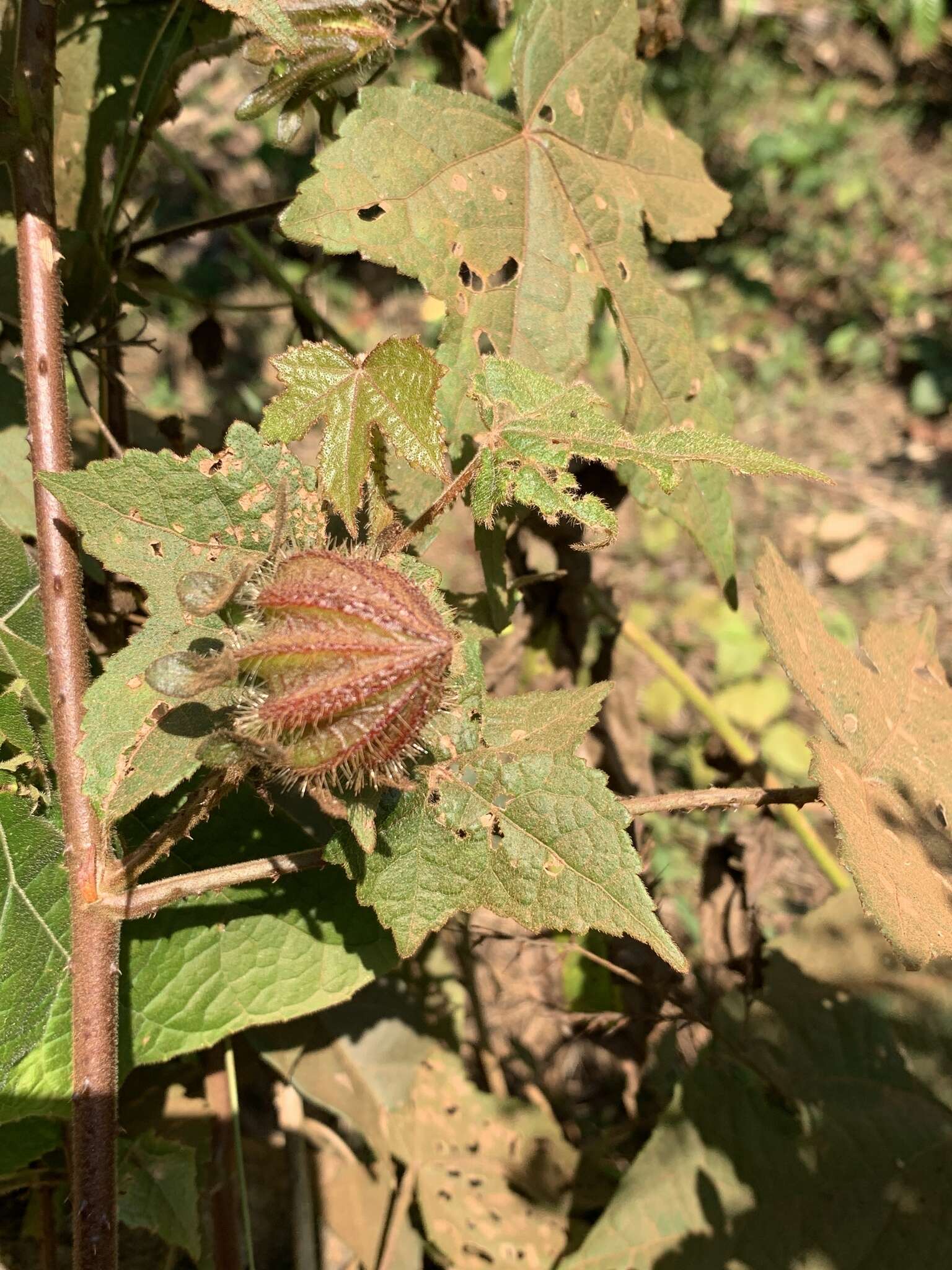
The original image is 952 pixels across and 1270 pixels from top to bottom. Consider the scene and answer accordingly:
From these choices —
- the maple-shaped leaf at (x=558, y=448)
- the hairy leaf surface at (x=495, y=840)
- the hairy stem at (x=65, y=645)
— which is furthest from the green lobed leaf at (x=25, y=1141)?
the maple-shaped leaf at (x=558, y=448)

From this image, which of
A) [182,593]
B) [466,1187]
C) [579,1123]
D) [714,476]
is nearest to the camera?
[182,593]

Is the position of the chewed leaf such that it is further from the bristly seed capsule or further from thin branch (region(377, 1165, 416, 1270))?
thin branch (region(377, 1165, 416, 1270))

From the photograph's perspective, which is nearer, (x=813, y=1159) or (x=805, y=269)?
(x=813, y=1159)

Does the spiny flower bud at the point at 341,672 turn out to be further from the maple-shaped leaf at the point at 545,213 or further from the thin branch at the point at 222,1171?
the thin branch at the point at 222,1171

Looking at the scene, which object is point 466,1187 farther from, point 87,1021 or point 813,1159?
point 87,1021

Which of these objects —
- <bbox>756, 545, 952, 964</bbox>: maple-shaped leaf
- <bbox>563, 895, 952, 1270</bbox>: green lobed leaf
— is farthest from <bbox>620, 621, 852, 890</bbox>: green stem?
<bbox>756, 545, 952, 964</bbox>: maple-shaped leaf

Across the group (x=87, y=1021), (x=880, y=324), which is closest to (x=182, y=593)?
(x=87, y=1021)

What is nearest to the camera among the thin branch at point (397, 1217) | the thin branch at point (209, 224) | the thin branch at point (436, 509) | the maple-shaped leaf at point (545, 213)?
the thin branch at point (436, 509)
